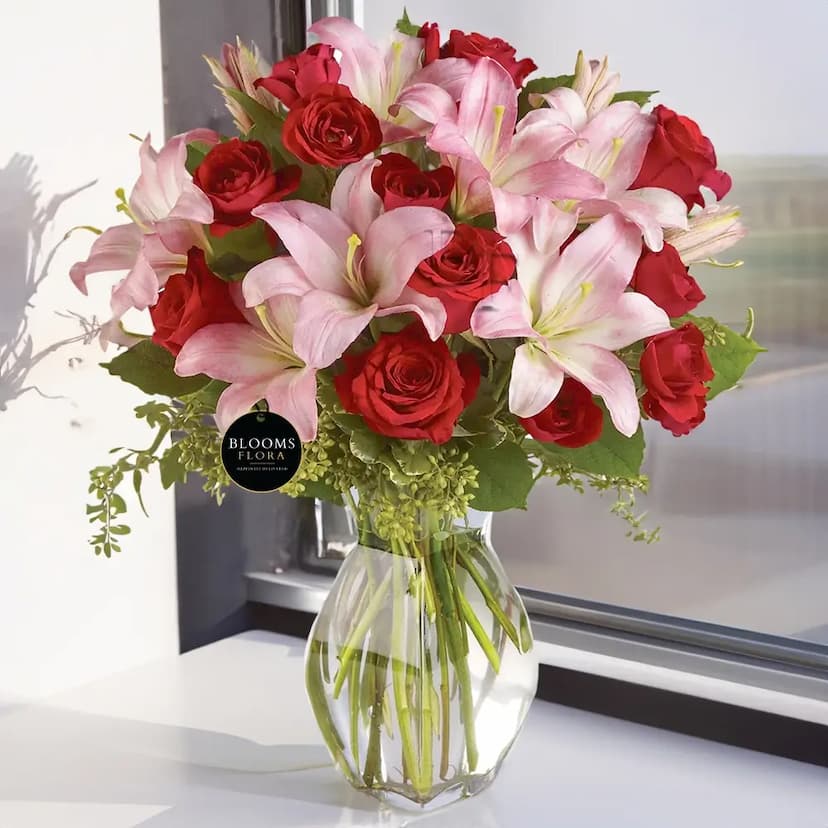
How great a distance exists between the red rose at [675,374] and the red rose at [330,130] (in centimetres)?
22

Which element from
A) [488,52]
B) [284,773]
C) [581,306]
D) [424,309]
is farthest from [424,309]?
[284,773]

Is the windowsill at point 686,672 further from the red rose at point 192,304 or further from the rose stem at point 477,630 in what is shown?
the red rose at point 192,304

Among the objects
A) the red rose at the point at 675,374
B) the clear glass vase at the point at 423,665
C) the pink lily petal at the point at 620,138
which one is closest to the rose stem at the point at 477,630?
the clear glass vase at the point at 423,665

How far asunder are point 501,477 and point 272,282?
219mm

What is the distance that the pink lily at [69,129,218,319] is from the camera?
0.68 metres

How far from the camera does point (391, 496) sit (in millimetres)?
719

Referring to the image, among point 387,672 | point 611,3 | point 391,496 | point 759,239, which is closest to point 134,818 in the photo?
point 387,672

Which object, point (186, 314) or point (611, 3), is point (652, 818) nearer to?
point (186, 314)

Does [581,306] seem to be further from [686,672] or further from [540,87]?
[686,672]

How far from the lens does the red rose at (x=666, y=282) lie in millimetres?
669

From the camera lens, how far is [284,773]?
91 centimetres

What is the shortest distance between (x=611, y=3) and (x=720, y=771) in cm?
75

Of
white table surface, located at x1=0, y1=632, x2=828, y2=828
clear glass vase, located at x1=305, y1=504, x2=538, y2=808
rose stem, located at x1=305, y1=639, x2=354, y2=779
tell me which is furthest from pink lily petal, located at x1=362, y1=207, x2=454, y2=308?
white table surface, located at x1=0, y1=632, x2=828, y2=828

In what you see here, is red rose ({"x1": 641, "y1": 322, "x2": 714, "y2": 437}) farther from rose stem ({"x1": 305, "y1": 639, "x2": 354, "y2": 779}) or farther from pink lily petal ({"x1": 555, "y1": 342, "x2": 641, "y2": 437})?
rose stem ({"x1": 305, "y1": 639, "x2": 354, "y2": 779})
